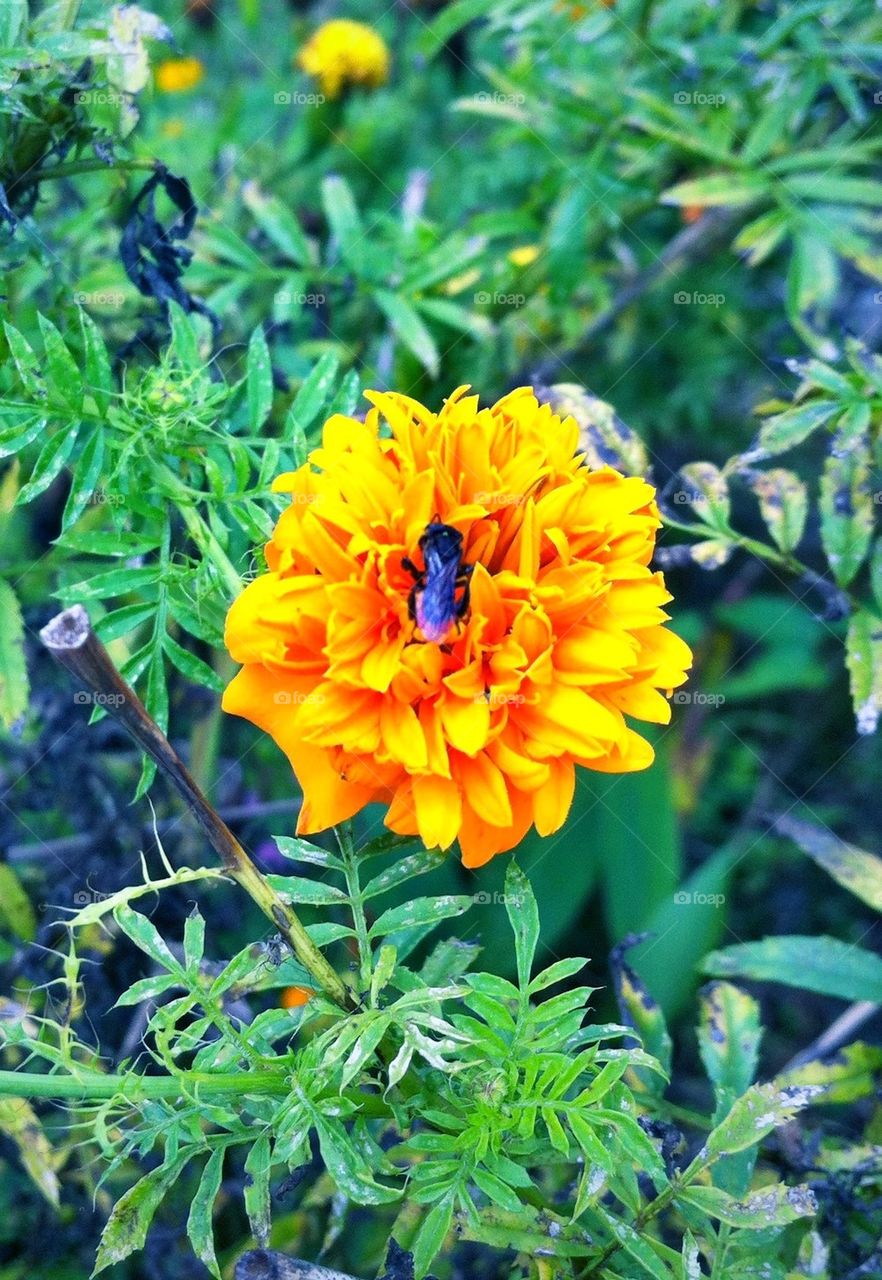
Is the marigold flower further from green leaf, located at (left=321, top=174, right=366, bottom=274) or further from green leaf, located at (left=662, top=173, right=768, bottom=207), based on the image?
green leaf, located at (left=662, top=173, right=768, bottom=207)

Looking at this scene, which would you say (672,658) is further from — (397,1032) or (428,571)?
(397,1032)

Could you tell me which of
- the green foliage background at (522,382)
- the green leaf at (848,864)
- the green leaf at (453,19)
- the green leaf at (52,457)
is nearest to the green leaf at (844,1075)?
the green foliage background at (522,382)

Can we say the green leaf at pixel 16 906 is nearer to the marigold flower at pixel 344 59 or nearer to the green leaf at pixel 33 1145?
the green leaf at pixel 33 1145

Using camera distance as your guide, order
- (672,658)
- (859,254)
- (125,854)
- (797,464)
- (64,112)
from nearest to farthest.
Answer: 1. (672,658)
2. (64,112)
3. (125,854)
4. (859,254)
5. (797,464)

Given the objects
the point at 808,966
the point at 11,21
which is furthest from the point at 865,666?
the point at 11,21

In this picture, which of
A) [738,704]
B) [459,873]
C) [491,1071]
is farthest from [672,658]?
[738,704]

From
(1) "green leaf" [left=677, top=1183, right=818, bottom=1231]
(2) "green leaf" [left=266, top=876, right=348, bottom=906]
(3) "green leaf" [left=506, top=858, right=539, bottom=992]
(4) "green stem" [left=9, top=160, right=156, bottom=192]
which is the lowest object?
(1) "green leaf" [left=677, top=1183, right=818, bottom=1231]

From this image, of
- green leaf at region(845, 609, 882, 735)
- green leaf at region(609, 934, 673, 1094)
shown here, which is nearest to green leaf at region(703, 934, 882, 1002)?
green leaf at region(609, 934, 673, 1094)
